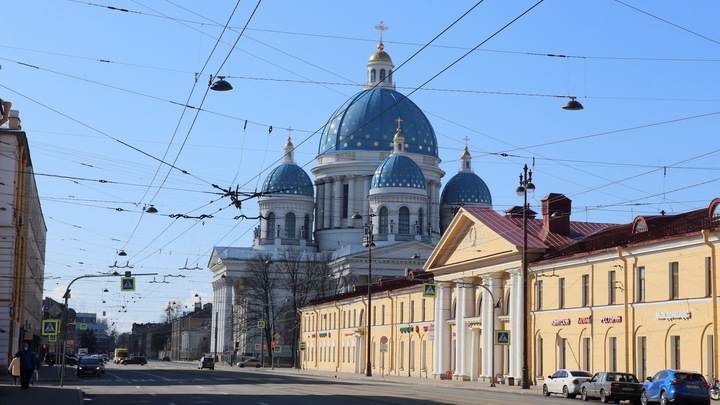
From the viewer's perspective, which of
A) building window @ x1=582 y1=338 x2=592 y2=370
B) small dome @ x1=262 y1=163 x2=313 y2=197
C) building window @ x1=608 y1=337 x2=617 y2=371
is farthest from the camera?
small dome @ x1=262 y1=163 x2=313 y2=197

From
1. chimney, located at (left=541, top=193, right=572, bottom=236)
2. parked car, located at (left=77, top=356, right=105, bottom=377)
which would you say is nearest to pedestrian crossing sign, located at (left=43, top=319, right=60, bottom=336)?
parked car, located at (left=77, top=356, right=105, bottom=377)

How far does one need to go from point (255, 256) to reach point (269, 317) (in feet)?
37.6

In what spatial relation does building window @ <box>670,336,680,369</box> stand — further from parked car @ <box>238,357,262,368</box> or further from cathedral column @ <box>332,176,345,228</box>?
cathedral column @ <box>332,176,345,228</box>

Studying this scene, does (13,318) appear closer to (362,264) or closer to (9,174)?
(9,174)

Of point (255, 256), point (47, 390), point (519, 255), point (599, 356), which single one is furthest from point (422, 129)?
point (47, 390)

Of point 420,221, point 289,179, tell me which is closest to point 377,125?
point 420,221

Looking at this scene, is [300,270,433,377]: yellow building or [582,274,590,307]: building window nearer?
[582,274,590,307]: building window

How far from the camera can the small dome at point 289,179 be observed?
426ft

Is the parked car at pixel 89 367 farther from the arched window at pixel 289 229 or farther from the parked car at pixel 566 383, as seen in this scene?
the arched window at pixel 289 229

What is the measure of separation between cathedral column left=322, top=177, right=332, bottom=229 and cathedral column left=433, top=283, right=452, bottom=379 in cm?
6127

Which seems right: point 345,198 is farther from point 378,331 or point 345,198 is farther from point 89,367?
point 89,367

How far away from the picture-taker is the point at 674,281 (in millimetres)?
44844

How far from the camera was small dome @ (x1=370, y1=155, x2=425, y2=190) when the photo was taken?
11881cm

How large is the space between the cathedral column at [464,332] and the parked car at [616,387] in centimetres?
2375
